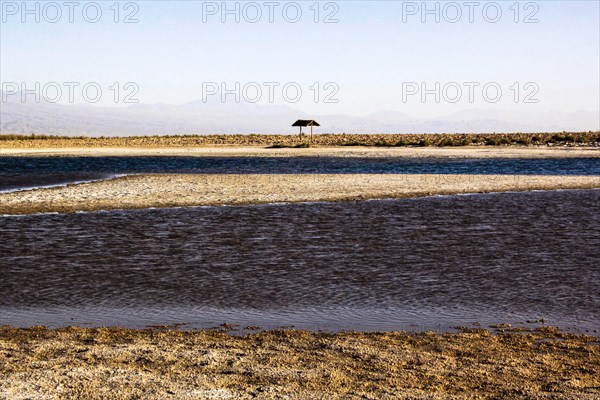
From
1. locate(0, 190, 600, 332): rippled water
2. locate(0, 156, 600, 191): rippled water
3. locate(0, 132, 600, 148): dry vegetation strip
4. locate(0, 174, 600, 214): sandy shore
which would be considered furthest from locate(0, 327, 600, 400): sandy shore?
locate(0, 132, 600, 148): dry vegetation strip

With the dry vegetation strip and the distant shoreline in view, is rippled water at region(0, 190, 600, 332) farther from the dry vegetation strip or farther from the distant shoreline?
the dry vegetation strip

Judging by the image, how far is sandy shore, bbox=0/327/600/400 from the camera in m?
6.91

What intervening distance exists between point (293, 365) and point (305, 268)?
19.2 ft

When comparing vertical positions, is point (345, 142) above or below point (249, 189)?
above

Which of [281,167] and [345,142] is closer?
[281,167]

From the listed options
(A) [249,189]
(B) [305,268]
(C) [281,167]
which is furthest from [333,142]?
(B) [305,268]

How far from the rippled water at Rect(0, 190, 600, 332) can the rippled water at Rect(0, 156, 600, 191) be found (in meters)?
14.9

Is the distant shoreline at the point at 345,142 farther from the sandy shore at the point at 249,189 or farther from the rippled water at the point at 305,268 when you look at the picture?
the rippled water at the point at 305,268

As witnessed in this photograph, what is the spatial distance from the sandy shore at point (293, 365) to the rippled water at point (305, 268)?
79 cm

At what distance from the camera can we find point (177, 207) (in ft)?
75.5

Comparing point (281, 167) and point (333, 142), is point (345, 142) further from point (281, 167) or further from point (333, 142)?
point (281, 167)

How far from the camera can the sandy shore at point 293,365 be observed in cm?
691

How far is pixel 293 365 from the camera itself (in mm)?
7719

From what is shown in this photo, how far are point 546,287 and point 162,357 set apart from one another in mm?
6244
